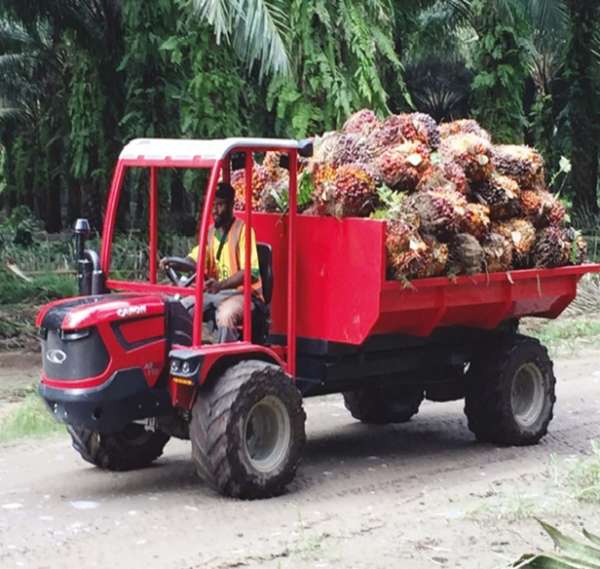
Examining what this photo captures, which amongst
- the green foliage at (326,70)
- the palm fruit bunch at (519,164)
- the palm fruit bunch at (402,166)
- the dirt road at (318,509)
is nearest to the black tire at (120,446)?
the dirt road at (318,509)

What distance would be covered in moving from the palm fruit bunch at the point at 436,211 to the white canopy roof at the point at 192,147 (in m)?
0.98

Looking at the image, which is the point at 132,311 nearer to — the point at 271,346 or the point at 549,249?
the point at 271,346

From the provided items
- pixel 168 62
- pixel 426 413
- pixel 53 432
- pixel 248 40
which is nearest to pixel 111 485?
pixel 53 432

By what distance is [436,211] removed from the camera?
30.2 ft

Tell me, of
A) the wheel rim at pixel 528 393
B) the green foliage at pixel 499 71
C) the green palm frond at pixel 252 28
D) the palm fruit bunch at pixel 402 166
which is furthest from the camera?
the green foliage at pixel 499 71


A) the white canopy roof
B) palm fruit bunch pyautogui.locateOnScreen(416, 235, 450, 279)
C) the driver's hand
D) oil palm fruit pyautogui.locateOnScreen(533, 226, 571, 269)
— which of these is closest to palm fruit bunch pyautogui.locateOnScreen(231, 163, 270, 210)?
the white canopy roof

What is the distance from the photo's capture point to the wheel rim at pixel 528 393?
411 inches

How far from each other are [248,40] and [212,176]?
6416 mm

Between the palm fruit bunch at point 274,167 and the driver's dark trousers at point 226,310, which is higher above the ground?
the palm fruit bunch at point 274,167

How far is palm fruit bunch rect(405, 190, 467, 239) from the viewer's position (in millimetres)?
9188

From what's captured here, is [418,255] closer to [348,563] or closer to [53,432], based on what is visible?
[348,563]

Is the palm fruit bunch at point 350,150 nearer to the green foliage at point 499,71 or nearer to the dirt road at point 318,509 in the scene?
the dirt road at point 318,509

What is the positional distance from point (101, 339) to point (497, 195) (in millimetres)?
3313

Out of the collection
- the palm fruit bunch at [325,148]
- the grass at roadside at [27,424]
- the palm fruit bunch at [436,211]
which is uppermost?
the palm fruit bunch at [325,148]
